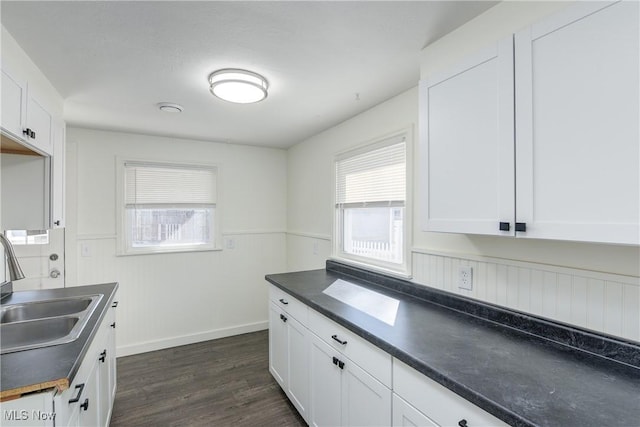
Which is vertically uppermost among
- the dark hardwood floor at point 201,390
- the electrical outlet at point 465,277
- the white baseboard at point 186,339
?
the electrical outlet at point 465,277

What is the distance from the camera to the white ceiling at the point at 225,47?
50.8 inches

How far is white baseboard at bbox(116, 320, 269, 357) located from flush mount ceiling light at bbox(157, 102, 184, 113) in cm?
247

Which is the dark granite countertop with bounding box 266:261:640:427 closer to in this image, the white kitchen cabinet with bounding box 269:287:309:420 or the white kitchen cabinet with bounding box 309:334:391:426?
the white kitchen cabinet with bounding box 309:334:391:426

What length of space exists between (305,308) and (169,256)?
2.13m

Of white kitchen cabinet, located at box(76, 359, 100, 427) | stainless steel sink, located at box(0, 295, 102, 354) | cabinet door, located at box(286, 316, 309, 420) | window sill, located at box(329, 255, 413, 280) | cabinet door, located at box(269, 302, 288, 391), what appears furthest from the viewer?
cabinet door, located at box(269, 302, 288, 391)

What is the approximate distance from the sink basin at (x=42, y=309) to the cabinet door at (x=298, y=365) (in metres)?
1.35

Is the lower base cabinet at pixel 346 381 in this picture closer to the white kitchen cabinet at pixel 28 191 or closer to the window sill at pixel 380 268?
the window sill at pixel 380 268

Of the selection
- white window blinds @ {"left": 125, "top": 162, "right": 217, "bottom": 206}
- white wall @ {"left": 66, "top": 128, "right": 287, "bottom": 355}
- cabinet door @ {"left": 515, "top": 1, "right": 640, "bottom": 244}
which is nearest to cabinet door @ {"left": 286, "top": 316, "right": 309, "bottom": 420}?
cabinet door @ {"left": 515, "top": 1, "right": 640, "bottom": 244}

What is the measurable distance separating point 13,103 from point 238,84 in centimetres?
109

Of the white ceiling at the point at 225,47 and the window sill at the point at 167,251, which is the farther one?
the window sill at the point at 167,251

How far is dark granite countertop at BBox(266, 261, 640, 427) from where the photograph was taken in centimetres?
86

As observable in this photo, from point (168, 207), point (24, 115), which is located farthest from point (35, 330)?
point (168, 207)

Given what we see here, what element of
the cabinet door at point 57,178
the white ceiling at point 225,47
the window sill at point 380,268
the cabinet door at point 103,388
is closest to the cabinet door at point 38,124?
the cabinet door at point 57,178

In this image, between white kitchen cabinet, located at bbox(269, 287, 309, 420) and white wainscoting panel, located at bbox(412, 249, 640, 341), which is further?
white kitchen cabinet, located at bbox(269, 287, 309, 420)
